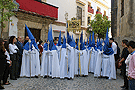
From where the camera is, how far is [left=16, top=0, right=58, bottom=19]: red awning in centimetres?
1218

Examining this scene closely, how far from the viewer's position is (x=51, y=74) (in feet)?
22.6

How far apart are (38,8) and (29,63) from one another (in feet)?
26.4

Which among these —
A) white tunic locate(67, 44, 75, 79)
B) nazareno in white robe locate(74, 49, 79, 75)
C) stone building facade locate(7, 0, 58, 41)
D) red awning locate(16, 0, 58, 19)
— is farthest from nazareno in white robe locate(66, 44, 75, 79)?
red awning locate(16, 0, 58, 19)

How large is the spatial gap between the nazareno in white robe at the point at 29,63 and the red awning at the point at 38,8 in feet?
20.6

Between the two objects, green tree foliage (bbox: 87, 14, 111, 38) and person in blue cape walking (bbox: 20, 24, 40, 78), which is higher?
green tree foliage (bbox: 87, 14, 111, 38)

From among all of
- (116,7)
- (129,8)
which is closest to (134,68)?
(129,8)

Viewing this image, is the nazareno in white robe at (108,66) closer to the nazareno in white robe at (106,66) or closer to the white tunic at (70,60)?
the nazareno in white robe at (106,66)

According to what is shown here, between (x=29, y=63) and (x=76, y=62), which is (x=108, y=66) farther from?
(x=29, y=63)

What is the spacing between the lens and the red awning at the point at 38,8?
40.0 feet

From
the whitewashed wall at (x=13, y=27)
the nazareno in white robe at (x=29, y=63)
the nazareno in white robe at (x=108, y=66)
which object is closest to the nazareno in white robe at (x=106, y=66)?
the nazareno in white robe at (x=108, y=66)

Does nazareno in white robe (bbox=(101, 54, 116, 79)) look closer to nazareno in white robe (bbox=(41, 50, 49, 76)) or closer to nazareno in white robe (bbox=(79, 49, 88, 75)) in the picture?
nazareno in white robe (bbox=(79, 49, 88, 75))

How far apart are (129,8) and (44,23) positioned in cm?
947

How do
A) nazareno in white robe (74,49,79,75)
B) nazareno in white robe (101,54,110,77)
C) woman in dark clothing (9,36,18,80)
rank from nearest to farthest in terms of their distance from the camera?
woman in dark clothing (9,36,18,80) → nazareno in white robe (101,54,110,77) → nazareno in white robe (74,49,79,75)

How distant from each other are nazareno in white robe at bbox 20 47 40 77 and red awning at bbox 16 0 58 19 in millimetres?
6280
